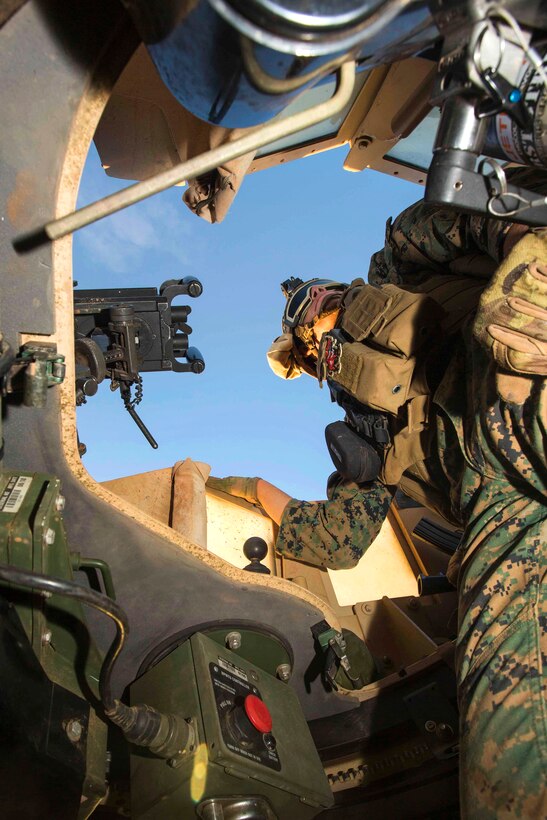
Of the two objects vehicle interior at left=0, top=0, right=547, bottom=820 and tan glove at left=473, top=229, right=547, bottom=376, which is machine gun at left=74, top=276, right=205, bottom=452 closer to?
vehicle interior at left=0, top=0, right=547, bottom=820

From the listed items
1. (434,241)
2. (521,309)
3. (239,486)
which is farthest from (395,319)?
(239,486)

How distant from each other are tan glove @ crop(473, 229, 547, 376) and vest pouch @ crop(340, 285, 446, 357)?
638 mm

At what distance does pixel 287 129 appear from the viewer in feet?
2.14

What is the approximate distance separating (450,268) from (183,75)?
5.21 ft

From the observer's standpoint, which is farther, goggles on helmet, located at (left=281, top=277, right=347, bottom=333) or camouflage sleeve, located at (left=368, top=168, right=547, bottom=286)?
goggles on helmet, located at (left=281, top=277, right=347, bottom=333)

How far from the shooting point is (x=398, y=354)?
1839 mm

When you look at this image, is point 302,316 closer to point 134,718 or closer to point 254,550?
point 254,550

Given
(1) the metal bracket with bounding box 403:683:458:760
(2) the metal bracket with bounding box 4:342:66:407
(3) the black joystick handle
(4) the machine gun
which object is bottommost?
(1) the metal bracket with bounding box 403:683:458:760

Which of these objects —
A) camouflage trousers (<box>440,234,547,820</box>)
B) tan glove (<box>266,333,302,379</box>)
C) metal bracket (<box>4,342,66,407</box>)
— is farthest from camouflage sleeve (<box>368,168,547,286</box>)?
metal bracket (<box>4,342,66,407</box>)

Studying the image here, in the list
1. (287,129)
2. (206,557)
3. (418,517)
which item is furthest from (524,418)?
(418,517)

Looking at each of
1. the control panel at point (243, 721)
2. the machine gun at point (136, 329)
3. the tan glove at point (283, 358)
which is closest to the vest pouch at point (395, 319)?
the machine gun at point (136, 329)

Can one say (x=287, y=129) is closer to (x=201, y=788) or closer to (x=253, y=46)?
(x=253, y=46)

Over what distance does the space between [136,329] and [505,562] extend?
1186 mm

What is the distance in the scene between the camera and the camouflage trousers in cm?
103
